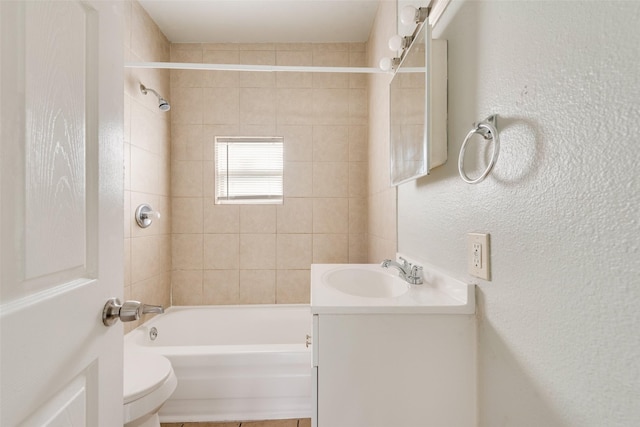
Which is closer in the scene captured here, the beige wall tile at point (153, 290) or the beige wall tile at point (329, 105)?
the beige wall tile at point (153, 290)

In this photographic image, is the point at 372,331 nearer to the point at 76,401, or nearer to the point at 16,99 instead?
the point at 76,401

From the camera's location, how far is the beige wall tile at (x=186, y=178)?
2.54 meters

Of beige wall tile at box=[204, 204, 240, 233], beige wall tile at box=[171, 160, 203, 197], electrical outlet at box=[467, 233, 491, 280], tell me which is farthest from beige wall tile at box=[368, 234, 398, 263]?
beige wall tile at box=[171, 160, 203, 197]

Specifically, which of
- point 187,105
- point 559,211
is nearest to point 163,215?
point 187,105

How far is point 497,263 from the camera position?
751mm

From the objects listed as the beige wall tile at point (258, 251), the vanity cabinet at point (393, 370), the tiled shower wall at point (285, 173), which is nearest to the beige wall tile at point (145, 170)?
the tiled shower wall at point (285, 173)

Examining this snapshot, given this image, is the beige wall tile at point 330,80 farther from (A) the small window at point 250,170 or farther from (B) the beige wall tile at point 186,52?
(B) the beige wall tile at point 186,52

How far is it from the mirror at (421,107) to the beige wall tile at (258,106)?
1.35 metres

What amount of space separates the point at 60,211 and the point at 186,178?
6.98 feet

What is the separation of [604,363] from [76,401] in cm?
90

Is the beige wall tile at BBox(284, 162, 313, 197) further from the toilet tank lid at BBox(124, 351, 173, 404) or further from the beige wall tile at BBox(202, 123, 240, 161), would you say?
the toilet tank lid at BBox(124, 351, 173, 404)

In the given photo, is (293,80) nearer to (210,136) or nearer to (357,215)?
(210,136)

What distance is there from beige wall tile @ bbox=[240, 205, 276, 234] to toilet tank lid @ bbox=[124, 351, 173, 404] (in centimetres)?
125

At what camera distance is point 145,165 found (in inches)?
85.0
